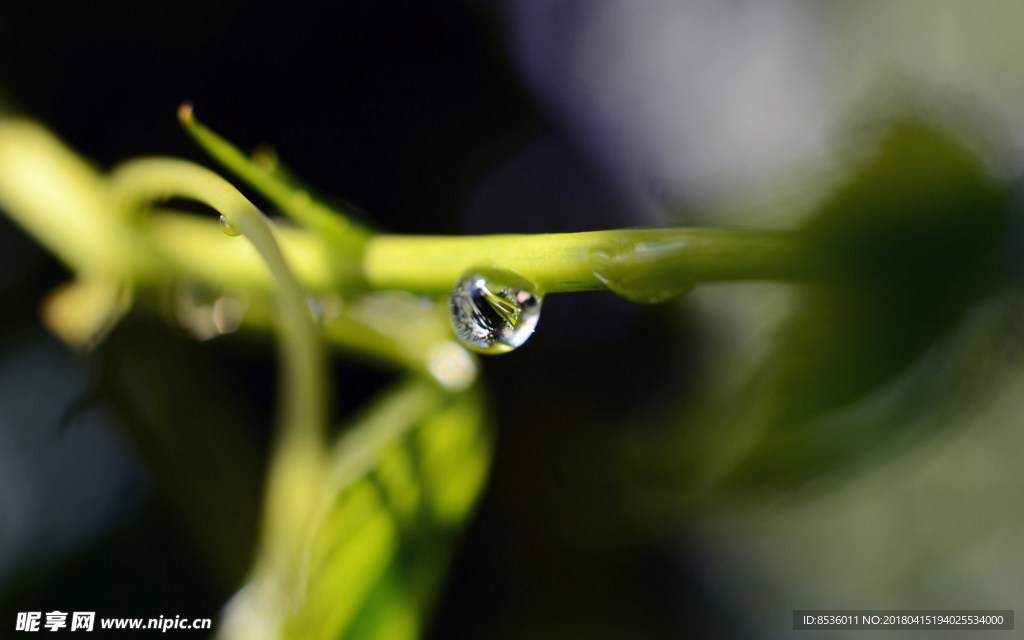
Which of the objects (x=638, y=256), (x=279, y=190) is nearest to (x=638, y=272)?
(x=638, y=256)

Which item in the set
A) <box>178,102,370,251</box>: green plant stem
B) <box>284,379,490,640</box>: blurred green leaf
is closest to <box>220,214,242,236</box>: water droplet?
<box>178,102,370,251</box>: green plant stem

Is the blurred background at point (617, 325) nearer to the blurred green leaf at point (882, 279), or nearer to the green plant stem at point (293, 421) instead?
the blurred green leaf at point (882, 279)

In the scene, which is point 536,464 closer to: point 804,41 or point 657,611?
point 657,611

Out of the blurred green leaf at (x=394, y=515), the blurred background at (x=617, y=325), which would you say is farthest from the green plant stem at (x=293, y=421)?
the blurred background at (x=617, y=325)

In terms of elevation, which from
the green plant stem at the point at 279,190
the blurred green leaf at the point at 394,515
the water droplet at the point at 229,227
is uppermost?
the green plant stem at the point at 279,190

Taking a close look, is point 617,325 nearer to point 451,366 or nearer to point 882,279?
point 451,366

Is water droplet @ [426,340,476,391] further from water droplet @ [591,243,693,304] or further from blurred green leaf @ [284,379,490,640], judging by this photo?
water droplet @ [591,243,693,304]
